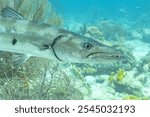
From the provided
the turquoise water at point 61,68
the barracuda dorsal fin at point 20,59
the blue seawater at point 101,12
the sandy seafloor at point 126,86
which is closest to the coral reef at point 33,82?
the turquoise water at point 61,68

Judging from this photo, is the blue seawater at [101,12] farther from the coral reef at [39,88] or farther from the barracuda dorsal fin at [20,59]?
the barracuda dorsal fin at [20,59]

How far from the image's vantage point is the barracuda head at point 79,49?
4.34m

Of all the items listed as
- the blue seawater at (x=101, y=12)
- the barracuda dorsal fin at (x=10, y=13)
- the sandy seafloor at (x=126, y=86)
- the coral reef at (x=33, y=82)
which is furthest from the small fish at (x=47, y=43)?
the blue seawater at (x=101, y=12)

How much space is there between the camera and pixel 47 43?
4.52 m

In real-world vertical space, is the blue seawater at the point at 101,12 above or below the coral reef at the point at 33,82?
above

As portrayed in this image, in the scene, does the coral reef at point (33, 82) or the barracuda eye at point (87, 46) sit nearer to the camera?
the barracuda eye at point (87, 46)

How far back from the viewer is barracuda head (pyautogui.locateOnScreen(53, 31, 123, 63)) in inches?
171

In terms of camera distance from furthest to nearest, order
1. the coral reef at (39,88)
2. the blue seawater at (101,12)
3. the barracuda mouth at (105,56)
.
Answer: the blue seawater at (101,12) → the coral reef at (39,88) → the barracuda mouth at (105,56)

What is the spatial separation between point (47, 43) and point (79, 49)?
1.58ft

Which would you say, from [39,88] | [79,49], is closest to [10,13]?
[79,49]

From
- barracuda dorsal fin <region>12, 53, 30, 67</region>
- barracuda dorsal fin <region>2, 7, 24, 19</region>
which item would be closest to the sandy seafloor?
barracuda dorsal fin <region>12, 53, 30, 67</region>

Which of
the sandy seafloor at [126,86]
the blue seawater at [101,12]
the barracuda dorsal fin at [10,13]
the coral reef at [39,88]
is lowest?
the sandy seafloor at [126,86]

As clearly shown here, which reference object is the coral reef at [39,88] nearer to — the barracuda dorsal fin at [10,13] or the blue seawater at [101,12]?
the barracuda dorsal fin at [10,13]

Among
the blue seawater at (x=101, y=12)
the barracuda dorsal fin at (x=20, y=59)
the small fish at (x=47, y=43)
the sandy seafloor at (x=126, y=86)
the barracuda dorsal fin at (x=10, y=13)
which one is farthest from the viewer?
the blue seawater at (x=101, y=12)
